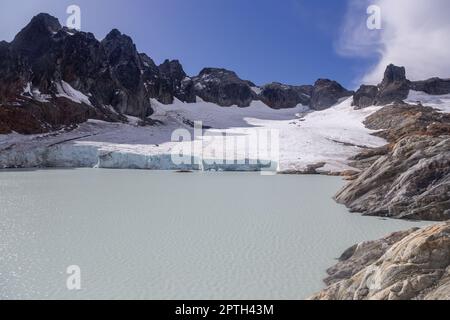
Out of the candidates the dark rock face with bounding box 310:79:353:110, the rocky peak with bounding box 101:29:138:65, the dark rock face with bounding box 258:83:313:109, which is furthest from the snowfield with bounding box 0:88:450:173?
the dark rock face with bounding box 258:83:313:109

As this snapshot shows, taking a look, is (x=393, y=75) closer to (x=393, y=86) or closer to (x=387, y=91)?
(x=393, y=86)

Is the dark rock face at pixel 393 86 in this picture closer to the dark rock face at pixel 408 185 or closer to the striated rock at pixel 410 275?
the dark rock face at pixel 408 185

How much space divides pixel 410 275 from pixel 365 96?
117390 mm

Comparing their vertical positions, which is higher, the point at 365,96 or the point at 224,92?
the point at 224,92

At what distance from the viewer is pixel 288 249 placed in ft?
43.9

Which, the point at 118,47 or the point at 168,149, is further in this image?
the point at 118,47

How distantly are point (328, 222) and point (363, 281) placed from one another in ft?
33.1

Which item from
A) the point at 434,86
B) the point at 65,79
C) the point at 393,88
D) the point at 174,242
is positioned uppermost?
the point at 434,86

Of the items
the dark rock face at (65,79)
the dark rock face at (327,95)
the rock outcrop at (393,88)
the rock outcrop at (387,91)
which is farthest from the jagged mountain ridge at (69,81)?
the rock outcrop at (393,88)

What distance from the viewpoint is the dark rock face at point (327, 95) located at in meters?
144

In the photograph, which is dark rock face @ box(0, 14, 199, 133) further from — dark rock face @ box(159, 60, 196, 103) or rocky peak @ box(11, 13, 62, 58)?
dark rock face @ box(159, 60, 196, 103)

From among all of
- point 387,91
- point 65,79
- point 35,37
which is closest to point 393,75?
point 387,91

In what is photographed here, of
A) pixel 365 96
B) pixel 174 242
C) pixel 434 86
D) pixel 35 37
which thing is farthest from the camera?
pixel 434 86

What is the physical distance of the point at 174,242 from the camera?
46.6 feet
